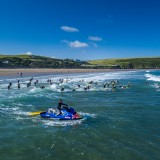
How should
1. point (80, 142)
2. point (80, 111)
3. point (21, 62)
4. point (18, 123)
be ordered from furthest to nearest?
point (21, 62) < point (80, 111) < point (18, 123) < point (80, 142)

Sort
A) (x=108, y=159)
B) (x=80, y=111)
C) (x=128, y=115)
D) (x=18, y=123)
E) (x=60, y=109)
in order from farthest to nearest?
(x=80, y=111), (x=128, y=115), (x=60, y=109), (x=18, y=123), (x=108, y=159)

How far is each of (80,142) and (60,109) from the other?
30.2 feet

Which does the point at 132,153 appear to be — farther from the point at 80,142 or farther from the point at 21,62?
the point at 21,62

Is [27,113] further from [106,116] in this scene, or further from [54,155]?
[54,155]

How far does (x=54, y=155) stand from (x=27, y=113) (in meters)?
15.9

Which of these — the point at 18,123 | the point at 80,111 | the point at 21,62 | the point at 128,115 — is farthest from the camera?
the point at 21,62

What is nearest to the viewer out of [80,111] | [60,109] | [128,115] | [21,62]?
[60,109]

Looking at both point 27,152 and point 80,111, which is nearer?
point 27,152

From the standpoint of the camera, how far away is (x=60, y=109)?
3409 cm

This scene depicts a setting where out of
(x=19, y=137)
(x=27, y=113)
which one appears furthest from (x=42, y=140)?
(x=27, y=113)

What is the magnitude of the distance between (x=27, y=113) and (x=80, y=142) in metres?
13.7

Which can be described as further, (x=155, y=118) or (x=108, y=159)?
(x=155, y=118)

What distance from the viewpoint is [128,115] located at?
37062mm

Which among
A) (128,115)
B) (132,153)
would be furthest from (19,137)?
(128,115)
